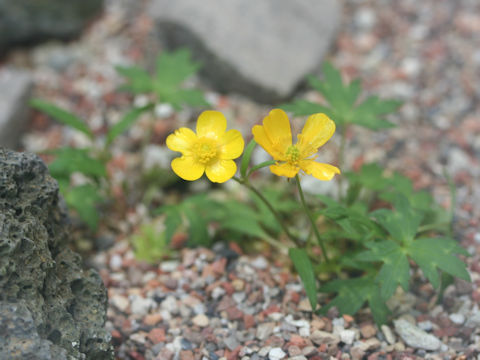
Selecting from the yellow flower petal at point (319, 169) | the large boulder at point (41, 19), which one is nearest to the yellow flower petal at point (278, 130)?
the yellow flower petal at point (319, 169)

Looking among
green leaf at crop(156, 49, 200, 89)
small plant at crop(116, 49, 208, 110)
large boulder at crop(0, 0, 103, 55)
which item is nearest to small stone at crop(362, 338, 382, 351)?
small plant at crop(116, 49, 208, 110)

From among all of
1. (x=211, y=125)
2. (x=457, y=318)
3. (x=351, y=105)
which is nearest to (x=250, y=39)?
(x=351, y=105)

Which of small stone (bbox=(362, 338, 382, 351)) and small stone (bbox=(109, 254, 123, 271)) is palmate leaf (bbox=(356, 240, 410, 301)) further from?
small stone (bbox=(109, 254, 123, 271))

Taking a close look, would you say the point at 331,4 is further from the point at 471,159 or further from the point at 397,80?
the point at 471,159

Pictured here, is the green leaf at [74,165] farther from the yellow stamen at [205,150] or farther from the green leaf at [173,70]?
the yellow stamen at [205,150]

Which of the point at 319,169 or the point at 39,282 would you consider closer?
the point at 39,282

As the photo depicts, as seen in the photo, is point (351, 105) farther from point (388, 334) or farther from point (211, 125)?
point (388, 334)

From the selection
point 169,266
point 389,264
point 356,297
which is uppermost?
point 389,264
